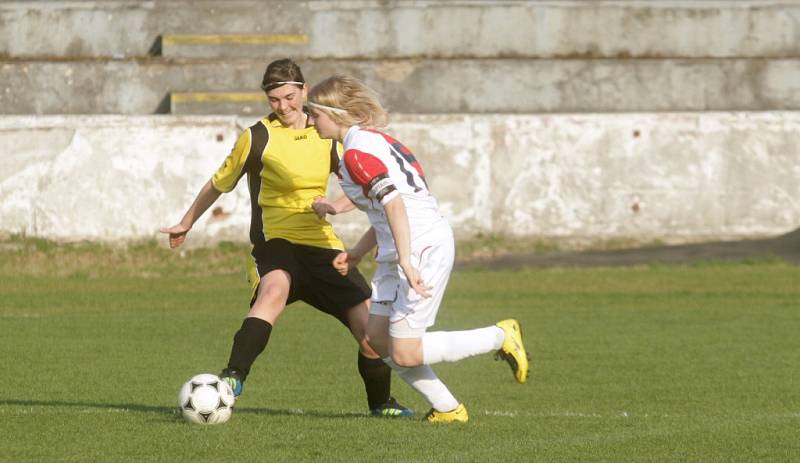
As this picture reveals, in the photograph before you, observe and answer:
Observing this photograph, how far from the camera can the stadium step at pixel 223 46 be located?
24625 mm

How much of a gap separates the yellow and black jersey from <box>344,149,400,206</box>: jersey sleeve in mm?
1116

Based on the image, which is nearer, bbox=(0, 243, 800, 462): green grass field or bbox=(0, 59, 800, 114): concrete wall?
bbox=(0, 243, 800, 462): green grass field

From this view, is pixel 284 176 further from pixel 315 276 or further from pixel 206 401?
pixel 206 401

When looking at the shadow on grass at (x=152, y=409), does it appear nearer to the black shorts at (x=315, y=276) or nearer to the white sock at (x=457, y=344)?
the black shorts at (x=315, y=276)

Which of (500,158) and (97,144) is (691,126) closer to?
(500,158)

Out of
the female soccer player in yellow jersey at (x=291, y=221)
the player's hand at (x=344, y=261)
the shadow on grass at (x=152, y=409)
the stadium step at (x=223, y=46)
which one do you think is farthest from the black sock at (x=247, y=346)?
the stadium step at (x=223, y=46)

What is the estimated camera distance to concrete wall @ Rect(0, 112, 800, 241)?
22.4 metres

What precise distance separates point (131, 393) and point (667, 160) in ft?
51.1

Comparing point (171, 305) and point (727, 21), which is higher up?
point (727, 21)

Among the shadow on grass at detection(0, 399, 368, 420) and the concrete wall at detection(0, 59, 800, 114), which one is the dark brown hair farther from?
the concrete wall at detection(0, 59, 800, 114)

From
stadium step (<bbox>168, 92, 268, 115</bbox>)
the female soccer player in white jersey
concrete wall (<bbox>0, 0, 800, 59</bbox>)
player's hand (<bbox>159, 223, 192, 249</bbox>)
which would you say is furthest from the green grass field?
concrete wall (<bbox>0, 0, 800, 59</bbox>)

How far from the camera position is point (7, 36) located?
2528cm

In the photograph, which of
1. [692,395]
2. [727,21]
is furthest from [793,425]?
[727,21]

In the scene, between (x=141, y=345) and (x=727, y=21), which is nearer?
(x=141, y=345)
